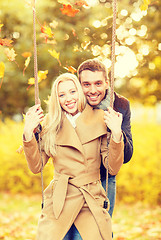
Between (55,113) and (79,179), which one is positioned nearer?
(79,179)

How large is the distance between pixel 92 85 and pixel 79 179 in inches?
31.4

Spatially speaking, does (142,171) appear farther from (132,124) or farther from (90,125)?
(90,125)

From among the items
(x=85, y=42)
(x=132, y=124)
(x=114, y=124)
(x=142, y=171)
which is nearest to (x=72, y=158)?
(x=114, y=124)

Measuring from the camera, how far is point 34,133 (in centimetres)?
264

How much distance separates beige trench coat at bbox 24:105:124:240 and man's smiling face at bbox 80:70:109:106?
0.29 meters

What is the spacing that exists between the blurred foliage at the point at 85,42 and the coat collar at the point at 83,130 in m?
0.95

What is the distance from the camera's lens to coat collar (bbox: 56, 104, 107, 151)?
263 cm

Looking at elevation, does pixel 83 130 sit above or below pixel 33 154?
above

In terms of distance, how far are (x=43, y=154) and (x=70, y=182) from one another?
281 millimetres

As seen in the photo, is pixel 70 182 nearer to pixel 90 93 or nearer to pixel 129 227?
pixel 90 93

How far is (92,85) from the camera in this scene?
9.92ft

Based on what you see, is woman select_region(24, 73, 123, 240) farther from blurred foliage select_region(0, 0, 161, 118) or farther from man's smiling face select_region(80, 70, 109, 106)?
blurred foliage select_region(0, 0, 161, 118)

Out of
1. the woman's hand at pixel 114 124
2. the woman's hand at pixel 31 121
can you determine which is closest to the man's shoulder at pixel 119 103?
the woman's hand at pixel 114 124

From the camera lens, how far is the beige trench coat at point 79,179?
2488 mm
